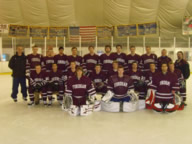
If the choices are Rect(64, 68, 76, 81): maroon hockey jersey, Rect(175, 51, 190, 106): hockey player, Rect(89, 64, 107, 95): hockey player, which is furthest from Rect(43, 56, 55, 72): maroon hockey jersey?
Rect(175, 51, 190, 106): hockey player

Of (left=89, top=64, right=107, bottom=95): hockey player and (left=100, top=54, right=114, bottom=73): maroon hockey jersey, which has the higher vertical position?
(left=100, top=54, right=114, bottom=73): maroon hockey jersey

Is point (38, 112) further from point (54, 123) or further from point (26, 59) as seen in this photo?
point (26, 59)

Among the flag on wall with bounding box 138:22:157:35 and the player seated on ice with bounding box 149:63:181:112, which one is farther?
the flag on wall with bounding box 138:22:157:35

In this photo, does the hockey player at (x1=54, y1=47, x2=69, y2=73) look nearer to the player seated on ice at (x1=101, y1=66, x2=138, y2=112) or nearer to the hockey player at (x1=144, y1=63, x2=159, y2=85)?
the player seated on ice at (x1=101, y1=66, x2=138, y2=112)

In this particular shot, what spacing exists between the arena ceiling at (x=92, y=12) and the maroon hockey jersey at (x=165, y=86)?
10.2 meters

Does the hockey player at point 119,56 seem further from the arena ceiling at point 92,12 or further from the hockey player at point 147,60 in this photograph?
the arena ceiling at point 92,12

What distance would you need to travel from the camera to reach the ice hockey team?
171 inches

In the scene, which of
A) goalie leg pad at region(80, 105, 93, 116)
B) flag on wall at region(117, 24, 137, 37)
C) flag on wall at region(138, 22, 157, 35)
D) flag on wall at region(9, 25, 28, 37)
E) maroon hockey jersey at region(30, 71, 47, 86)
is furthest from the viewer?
flag on wall at region(9, 25, 28, 37)

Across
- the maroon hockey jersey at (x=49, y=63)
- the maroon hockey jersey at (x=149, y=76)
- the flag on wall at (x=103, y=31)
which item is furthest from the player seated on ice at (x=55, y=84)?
the flag on wall at (x=103, y=31)

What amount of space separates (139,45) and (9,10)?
359 inches

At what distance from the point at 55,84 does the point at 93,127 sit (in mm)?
1833

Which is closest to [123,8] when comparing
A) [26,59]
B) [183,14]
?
[183,14]

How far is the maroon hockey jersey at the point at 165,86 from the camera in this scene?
14.3ft

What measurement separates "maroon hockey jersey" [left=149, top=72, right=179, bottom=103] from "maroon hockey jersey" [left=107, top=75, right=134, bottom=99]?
571mm
